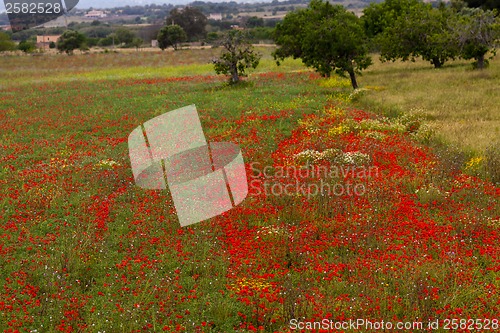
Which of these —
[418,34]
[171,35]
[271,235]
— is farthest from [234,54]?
[171,35]

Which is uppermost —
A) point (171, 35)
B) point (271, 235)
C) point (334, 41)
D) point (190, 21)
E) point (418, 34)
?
point (190, 21)

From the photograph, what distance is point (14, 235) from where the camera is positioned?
11125 millimetres

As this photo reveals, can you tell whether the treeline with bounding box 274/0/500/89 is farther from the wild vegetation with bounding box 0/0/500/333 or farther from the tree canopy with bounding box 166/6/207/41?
the tree canopy with bounding box 166/6/207/41

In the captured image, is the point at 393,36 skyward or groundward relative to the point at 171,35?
groundward

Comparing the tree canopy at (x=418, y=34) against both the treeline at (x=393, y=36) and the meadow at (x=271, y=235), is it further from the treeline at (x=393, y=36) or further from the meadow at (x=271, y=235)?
the meadow at (x=271, y=235)

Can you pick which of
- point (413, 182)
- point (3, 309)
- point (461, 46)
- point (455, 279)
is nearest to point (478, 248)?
point (455, 279)

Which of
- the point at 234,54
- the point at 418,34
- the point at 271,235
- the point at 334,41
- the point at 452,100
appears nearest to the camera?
the point at 271,235

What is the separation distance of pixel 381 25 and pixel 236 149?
36755 mm

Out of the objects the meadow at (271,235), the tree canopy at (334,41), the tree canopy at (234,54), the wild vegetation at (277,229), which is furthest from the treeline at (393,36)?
the meadow at (271,235)

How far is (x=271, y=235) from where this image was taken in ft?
35.0

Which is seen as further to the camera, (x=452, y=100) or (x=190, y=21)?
(x=190, y=21)

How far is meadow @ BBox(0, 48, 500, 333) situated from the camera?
→ 7984 mm

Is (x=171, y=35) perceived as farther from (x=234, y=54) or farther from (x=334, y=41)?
(x=334, y=41)

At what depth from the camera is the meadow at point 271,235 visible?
7.98 meters
